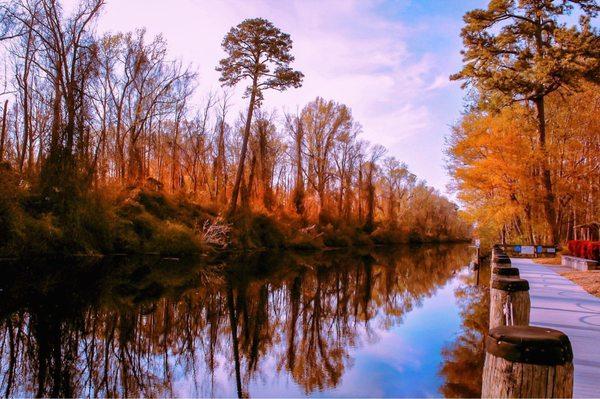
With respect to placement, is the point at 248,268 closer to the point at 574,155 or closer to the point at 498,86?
the point at 498,86

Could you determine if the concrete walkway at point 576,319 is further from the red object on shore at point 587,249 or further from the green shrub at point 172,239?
the green shrub at point 172,239

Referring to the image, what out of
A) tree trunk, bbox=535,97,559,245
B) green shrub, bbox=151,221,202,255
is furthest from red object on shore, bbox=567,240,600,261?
green shrub, bbox=151,221,202,255

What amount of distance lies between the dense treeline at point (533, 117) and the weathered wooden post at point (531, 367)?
18.6 m

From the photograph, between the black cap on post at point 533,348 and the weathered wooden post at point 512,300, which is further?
the weathered wooden post at point 512,300

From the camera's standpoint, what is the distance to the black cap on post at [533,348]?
1.96m

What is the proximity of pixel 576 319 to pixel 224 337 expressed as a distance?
5.47m

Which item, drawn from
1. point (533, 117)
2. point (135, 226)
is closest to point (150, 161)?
point (135, 226)

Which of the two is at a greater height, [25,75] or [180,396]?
[25,75]

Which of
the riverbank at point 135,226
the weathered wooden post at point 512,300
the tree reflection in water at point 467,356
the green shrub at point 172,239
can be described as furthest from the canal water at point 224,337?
the green shrub at point 172,239

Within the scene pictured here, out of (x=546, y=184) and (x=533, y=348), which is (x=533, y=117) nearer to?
(x=546, y=184)

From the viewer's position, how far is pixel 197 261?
17438 mm

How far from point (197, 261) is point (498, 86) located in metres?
15.2

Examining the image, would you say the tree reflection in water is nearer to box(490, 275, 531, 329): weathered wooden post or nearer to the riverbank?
box(490, 275, 531, 329): weathered wooden post

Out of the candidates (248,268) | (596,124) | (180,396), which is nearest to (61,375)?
(180,396)
